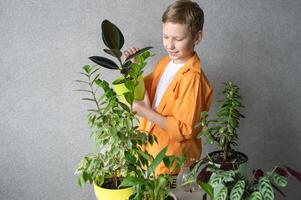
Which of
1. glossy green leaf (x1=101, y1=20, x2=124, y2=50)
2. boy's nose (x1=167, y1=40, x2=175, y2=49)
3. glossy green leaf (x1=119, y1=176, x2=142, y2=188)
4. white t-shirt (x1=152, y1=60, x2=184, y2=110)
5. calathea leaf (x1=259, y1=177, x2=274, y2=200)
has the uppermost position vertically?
glossy green leaf (x1=101, y1=20, x2=124, y2=50)

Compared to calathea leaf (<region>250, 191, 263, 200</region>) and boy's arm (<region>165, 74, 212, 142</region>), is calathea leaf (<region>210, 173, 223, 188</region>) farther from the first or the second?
boy's arm (<region>165, 74, 212, 142</region>)

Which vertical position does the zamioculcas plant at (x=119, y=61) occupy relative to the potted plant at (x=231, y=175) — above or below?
above

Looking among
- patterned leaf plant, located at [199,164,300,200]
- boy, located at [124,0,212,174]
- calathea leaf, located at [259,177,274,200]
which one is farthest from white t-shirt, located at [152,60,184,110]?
calathea leaf, located at [259,177,274,200]

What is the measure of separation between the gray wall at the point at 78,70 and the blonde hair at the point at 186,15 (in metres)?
0.38

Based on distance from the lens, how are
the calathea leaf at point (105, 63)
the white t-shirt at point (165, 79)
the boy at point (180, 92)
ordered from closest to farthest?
the calathea leaf at point (105, 63) < the boy at point (180, 92) < the white t-shirt at point (165, 79)

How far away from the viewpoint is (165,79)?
1.50m

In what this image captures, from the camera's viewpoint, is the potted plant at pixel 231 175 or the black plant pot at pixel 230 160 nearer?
the potted plant at pixel 231 175

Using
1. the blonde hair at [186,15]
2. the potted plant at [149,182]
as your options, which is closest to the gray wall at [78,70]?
the blonde hair at [186,15]

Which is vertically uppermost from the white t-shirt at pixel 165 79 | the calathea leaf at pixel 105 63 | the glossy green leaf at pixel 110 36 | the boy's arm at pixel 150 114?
the glossy green leaf at pixel 110 36

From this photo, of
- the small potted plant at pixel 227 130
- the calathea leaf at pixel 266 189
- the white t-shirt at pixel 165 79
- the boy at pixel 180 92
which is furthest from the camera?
the white t-shirt at pixel 165 79

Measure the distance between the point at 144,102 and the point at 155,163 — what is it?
0.43 metres

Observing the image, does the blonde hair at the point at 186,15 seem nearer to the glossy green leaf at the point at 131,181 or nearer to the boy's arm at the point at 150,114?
the boy's arm at the point at 150,114

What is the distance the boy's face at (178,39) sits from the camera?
1.31 meters

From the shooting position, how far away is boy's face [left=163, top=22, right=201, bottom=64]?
4.29ft
